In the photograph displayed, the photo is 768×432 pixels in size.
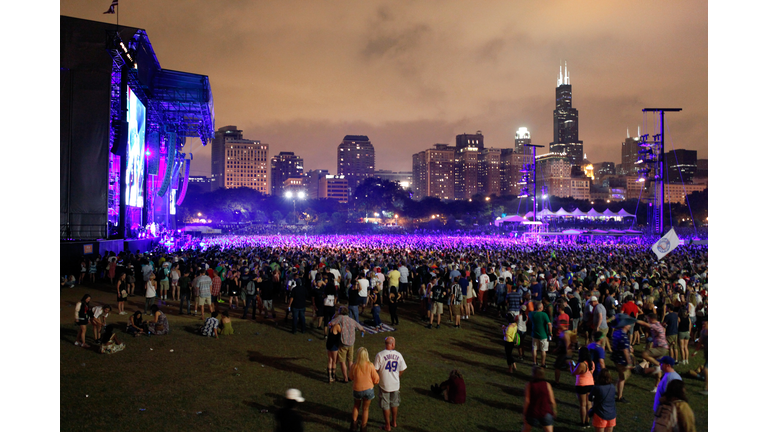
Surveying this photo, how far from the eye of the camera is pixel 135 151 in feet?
92.0

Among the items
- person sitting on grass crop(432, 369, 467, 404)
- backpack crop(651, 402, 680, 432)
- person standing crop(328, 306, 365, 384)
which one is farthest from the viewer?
person standing crop(328, 306, 365, 384)

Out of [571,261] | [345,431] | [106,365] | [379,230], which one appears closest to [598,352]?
[345,431]

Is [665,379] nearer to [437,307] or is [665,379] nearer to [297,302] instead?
[437,307]

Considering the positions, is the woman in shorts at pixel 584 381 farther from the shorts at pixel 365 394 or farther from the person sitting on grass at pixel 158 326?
the person sitting on grass at pixel 158 326

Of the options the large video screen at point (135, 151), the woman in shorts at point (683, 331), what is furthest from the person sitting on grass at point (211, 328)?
the large video screen at point (135, 151)

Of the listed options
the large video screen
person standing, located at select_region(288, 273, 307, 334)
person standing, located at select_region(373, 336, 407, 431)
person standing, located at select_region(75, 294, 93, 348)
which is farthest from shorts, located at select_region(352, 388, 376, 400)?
the large video screen

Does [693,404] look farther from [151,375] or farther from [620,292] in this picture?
[151,375]

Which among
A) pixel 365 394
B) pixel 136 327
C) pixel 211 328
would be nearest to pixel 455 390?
pixel 365 394

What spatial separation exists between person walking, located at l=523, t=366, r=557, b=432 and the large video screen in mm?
25125

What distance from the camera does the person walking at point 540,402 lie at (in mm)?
5348

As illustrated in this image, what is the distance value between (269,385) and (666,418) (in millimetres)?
5801

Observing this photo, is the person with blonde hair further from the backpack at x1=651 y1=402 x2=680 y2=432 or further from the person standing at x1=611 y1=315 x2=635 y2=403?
the person standing at x1=611 y1=315 x2=635 y2=403

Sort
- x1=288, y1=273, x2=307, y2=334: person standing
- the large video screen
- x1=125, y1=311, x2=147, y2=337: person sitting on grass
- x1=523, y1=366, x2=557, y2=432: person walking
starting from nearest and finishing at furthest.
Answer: x1=523, y1=366, x2=557, y2=432: person walking
x1=125, y1=311, x2=147, y2=337: person sitting on grass
x1=288, y1=273, x2=307, y2=334: person standing
the large video screen

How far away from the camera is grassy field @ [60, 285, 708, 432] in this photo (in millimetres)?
6484
